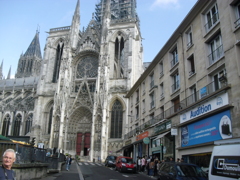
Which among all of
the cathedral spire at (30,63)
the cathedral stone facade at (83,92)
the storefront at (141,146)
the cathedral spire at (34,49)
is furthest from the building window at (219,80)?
the cathedral spire at (34,49)

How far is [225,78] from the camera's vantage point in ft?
33.9

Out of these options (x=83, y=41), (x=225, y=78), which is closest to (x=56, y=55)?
(x=83, y=41)

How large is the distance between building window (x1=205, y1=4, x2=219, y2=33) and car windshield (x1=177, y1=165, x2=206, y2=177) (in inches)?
301

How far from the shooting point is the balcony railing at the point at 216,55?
11453 mm

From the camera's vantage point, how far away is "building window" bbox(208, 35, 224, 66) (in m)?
11.5

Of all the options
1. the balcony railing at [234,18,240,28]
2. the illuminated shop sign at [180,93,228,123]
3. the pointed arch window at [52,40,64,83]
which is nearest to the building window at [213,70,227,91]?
the illuminated shop sign at [180,93,228,123]

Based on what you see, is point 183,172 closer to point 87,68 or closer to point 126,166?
point 126,166

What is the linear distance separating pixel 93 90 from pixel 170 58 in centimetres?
2201

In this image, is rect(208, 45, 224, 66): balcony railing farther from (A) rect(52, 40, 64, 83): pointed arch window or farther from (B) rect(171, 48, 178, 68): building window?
(A) rect(52, 40, 64, 83): pointed arch window

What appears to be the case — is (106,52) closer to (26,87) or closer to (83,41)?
(83,41)

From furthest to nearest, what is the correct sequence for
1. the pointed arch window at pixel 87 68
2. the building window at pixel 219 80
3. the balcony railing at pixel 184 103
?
the pointed arch window at pixel 87 68, the balcony railing at pixel 184 103, the building window at pixel 219 80

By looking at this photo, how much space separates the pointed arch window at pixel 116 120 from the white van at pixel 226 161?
2832cm

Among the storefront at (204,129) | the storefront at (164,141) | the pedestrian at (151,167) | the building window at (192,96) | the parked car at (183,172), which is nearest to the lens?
the parked car at (183,172)

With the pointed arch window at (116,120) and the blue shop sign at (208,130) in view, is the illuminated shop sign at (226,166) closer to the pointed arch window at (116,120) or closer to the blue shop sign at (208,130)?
the blue shop sign at (208,130)
